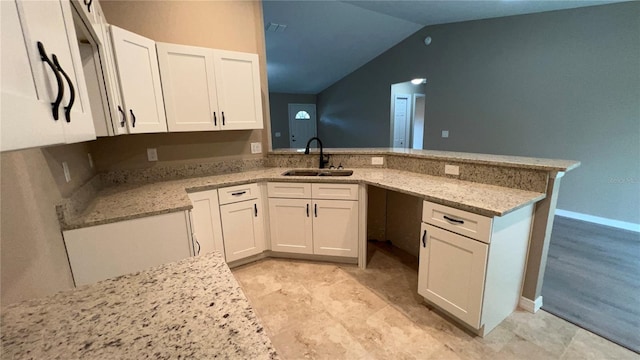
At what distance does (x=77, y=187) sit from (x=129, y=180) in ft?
2.20

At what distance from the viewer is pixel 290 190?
2.52 m

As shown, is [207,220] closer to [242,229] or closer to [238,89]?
[242,229]

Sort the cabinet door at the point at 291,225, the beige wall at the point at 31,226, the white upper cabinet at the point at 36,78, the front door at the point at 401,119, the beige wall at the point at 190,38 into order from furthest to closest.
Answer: the front door at the point at 401,119, the cabinet door at the point at 291,225, the beige wall at the point at 190,38, the beige wall at the point at 31,226, the white upper cabinet at the point at 36,78

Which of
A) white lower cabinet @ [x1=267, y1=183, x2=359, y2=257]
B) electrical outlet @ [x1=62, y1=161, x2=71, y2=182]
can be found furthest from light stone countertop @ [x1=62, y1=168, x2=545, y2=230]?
electrical outlet @ [x1=62, y1=161, x2=71, y2=182]

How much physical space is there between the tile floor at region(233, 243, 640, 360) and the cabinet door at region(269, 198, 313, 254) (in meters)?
0.28

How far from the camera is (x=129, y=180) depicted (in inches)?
94.7

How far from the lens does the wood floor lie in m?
1.79

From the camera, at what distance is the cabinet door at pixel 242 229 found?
7.95 ft

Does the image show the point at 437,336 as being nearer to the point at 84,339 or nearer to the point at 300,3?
the point at 84,339

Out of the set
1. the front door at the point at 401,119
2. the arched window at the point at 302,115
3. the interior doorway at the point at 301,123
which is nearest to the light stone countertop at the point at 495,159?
the front door at the point at 401,119

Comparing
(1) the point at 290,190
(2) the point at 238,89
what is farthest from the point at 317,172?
(2) the point at 238,89

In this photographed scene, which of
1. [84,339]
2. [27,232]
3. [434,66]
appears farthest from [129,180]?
[434,66]

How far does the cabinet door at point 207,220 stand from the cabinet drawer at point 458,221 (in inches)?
67.4

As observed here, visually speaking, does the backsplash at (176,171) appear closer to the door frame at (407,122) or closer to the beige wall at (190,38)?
the beige wall at (190,38)
